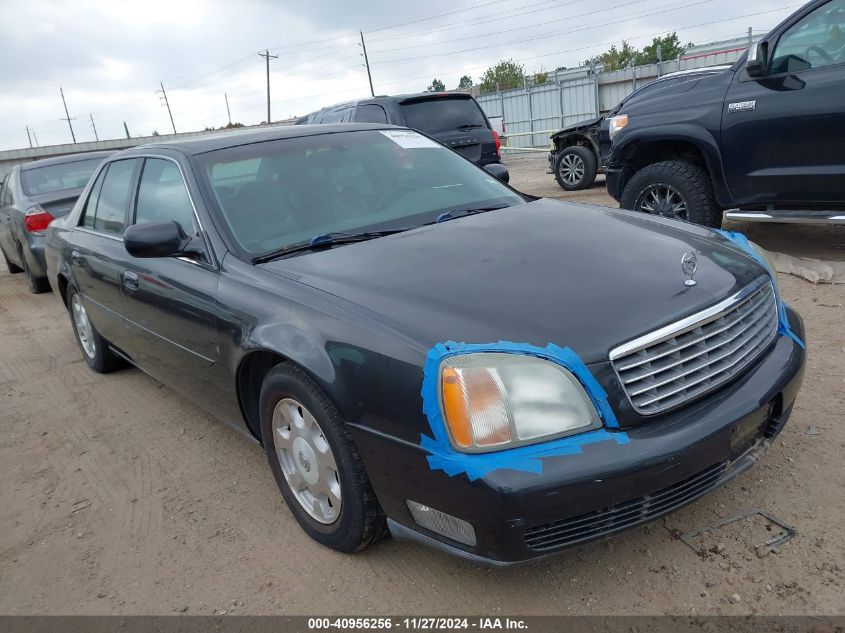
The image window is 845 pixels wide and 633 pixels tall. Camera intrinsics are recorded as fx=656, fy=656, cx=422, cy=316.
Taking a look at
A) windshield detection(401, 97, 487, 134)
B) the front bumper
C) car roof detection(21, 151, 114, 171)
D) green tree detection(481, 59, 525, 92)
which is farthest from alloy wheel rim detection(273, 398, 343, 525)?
green tree detection(481, 59, 525, 92)

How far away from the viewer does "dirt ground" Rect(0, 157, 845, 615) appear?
2.13 m

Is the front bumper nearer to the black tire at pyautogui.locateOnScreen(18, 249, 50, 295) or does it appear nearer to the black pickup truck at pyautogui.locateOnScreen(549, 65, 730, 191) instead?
the black tire at pyautogui.locateOnScreen(18, 249, 50, 295)

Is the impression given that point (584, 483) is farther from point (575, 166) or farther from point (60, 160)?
point (575, 166)

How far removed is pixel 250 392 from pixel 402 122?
22.7ft

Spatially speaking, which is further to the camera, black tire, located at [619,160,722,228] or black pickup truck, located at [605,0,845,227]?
black tire, located at [619,160,722,228]

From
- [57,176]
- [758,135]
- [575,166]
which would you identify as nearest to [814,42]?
[758,135]

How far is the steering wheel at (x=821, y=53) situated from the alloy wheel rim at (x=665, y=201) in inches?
52.6

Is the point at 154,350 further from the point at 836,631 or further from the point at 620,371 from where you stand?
the point at 836,631

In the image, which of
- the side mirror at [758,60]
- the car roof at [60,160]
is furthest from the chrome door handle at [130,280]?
the car roof at [60,160]

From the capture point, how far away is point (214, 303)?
9.00ft

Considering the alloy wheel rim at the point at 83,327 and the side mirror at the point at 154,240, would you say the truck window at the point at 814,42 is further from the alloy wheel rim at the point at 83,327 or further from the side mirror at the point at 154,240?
the alloy wheel rim at the point at 83,327

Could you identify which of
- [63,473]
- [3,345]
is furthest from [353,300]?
[3,345]

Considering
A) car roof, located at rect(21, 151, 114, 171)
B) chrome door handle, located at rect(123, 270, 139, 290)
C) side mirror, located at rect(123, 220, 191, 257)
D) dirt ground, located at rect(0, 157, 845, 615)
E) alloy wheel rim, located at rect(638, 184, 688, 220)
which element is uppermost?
car roof, located at rect(21, 151, 114, 171)

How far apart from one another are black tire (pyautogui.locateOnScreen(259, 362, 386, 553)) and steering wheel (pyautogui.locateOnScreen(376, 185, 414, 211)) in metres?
1.03
